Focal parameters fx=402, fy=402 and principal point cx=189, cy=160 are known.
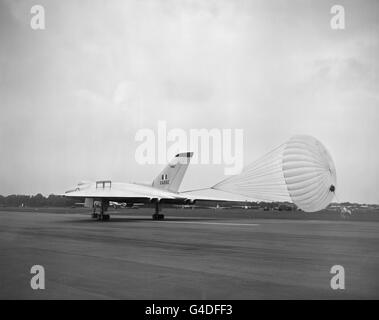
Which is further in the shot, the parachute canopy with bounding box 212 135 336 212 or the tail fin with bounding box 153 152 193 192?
the tail fin with bounding box 153 152 193 192

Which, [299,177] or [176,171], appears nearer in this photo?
[299,177]

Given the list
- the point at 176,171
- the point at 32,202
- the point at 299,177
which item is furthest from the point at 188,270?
the point at 32,202

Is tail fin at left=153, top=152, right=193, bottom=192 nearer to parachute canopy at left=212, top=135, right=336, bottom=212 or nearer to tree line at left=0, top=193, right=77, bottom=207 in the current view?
parachute canopy at left=212, top=135, right=336, bottom=212

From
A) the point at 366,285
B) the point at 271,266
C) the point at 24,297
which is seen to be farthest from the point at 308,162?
the point at 24,297

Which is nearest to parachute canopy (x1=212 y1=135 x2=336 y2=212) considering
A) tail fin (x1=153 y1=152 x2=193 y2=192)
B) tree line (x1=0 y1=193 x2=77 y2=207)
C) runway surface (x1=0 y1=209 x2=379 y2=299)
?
runway surface (x1=0 y1=209 x2=379 y2=299)

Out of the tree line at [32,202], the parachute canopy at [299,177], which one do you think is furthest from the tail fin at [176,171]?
the tree line at [32,202]

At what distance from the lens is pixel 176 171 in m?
35.1

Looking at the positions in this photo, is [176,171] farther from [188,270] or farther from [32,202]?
[32,202]

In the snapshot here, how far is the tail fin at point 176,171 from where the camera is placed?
34969 millimetres

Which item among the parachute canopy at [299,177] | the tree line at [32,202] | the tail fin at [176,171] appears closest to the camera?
the parachute canopy at [299,177]

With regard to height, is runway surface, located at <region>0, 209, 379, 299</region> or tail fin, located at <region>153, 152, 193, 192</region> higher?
tail fin, located at <region>153, 152, 193, 192</region>

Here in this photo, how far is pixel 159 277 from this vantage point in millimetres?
7918

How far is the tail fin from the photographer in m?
35.0

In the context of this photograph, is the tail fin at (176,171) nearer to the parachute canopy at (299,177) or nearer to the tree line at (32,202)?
the parachute canopy at (299,177)
